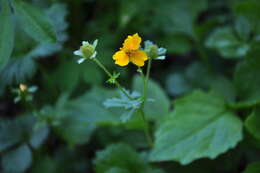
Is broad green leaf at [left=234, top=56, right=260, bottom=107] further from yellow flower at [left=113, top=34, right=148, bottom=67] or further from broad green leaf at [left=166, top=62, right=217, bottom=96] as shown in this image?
yellow flower at [left=113, top=34, right=148, bottom=67]

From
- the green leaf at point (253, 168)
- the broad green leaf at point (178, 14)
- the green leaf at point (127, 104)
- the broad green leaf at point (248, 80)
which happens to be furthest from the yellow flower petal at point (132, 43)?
the broad green leaf at point (178, 14)

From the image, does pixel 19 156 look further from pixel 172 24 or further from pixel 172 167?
pixel 172 24

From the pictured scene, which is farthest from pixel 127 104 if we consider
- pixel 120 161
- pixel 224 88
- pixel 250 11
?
pixel 250 11

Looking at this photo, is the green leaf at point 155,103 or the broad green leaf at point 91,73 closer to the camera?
the green leaf at point 155,103

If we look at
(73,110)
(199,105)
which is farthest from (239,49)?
(73,110)

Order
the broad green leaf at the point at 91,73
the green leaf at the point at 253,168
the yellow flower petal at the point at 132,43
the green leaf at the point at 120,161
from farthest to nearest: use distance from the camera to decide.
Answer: the broad green leaf at the point at 91,73, the green leaf at the point at 120,161, the green leaf at the point at 253,168, the yellow flower petal at the point at 132,43

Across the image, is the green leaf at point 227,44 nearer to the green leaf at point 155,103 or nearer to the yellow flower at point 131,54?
the green leaf at point 155,103

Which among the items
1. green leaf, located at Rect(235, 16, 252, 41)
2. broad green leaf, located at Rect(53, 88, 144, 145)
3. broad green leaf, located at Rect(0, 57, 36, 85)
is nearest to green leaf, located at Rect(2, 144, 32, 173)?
broad green leaf, located at Rect(53, 88, 144, 145)
